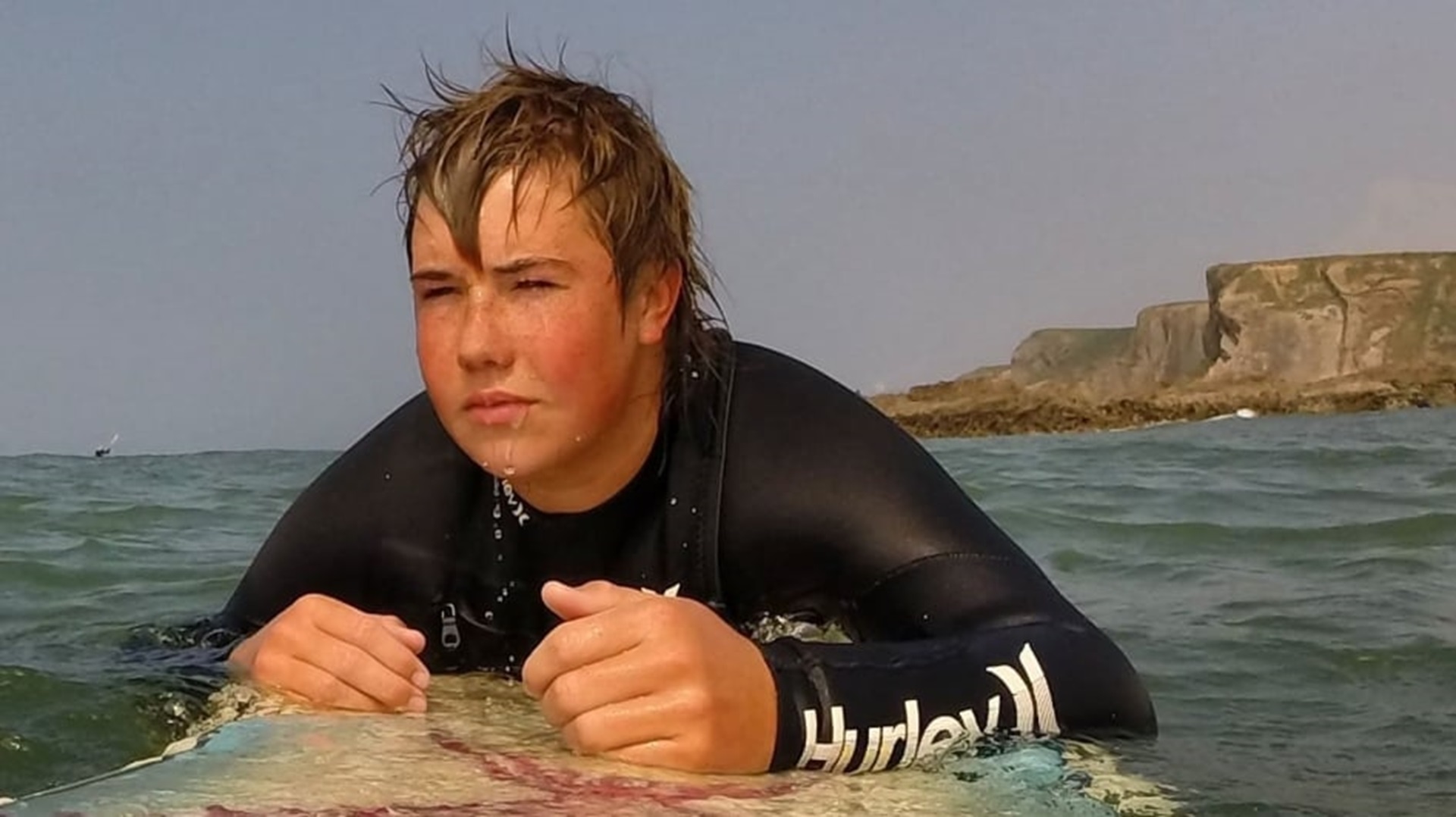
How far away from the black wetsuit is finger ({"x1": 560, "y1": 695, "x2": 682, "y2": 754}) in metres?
0.26

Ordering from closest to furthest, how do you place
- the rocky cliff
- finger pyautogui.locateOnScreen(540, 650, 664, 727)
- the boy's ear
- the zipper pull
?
finger pyautogui.locateOnScreen(540, 650, 664, 727) → the boy's ear → the zipper pull → the rocky cliff

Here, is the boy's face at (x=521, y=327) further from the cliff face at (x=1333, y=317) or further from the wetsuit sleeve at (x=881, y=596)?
the cliff face at (x=1333, y=317)

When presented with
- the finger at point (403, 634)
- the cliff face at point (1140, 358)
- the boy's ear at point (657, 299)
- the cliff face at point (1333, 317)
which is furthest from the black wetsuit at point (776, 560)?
the cliff face at point (1140, 358)

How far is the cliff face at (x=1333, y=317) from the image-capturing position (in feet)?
221

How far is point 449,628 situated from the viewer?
345cm

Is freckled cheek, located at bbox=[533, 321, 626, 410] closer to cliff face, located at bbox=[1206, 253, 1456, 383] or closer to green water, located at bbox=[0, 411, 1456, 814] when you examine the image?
green water, located at bbox=[0, 411, 1456, 814]

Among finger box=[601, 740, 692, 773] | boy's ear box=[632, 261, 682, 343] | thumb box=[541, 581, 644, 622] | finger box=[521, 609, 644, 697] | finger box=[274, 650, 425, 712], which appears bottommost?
finger box=[601, 740, 692, 773]

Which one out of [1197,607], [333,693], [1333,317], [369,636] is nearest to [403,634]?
[369,636]

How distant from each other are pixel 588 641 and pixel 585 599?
0.24 feet

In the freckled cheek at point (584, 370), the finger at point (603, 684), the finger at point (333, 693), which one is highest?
the freckled cheek at point (584, 370)

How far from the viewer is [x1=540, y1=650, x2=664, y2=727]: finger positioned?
216 centimetres

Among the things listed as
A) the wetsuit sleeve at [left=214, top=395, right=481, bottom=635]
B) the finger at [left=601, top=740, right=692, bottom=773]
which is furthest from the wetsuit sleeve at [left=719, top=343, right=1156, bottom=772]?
the wetsuit sleeve at [left=214, top=395, right=481, bottom=635]

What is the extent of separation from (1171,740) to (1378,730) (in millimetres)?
564

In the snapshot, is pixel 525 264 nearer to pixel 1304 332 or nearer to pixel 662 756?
pixel 662 756
